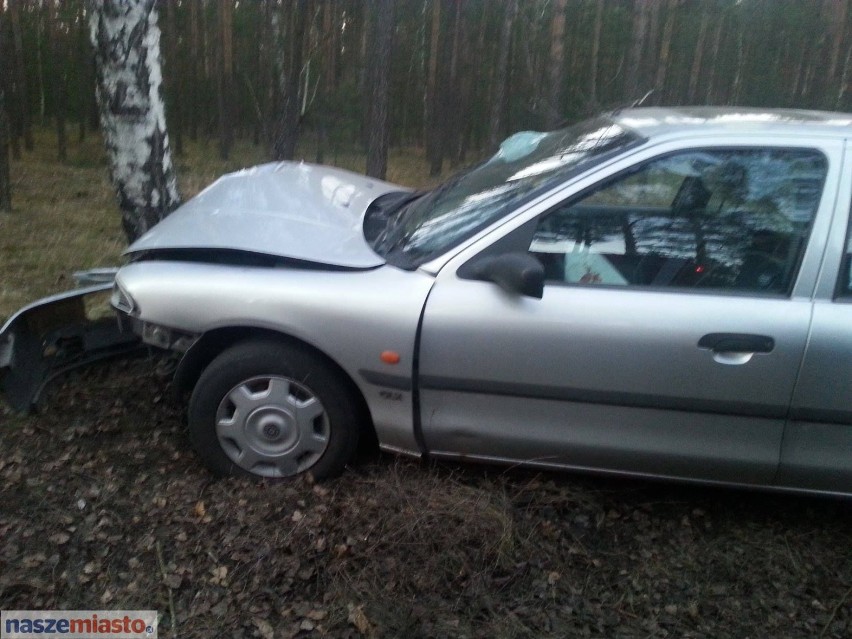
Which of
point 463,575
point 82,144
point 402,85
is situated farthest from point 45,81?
point 463,575

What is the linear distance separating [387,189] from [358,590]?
91.1 inches

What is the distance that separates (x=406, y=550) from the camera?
9.51 feet

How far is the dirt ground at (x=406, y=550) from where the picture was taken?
2.67 meters

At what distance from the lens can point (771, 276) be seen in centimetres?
284

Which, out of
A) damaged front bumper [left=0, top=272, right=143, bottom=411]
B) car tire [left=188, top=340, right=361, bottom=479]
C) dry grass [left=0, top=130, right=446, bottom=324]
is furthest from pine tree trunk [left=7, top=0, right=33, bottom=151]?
car tire [left=188, top=340, right=361, bottom=479]

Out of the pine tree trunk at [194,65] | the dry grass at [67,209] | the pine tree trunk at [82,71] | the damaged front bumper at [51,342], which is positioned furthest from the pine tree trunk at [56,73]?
the damaged front bumper at [51,342]

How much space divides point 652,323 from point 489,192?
92cm

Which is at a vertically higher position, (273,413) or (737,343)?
(737,343)

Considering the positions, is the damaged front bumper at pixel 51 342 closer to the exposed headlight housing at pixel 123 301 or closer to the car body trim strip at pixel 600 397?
the exposed headlight housing at pixel 123 301

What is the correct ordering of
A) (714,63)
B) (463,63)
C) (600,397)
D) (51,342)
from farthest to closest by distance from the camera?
(463,63), (714,63), (51,342), (600,397)

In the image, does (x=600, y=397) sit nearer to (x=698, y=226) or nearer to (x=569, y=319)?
(x=569, y=319)

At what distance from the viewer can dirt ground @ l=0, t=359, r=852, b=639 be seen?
2666mm

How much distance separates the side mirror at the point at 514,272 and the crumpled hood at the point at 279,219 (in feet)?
1.52

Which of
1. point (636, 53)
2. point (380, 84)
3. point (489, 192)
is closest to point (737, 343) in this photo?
point (489, 192)
